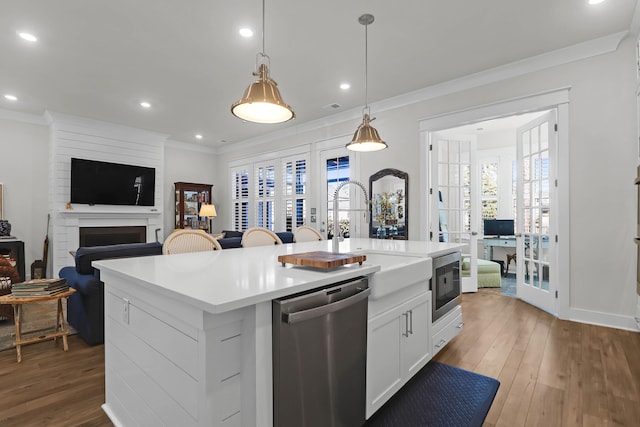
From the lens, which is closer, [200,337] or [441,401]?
[200,337]

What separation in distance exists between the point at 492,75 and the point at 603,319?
117 inches

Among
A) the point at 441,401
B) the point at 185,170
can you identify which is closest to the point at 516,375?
the point at 441,401

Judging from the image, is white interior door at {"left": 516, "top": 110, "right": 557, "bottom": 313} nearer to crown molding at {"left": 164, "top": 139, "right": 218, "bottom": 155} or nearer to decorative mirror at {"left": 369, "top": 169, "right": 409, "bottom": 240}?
decorative mirror at {"left": 369, "top": 169, "right": 409, "bottom": 240}

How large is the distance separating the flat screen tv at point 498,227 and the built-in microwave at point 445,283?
4.14 m

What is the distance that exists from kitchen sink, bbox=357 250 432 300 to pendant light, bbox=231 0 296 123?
1.10m

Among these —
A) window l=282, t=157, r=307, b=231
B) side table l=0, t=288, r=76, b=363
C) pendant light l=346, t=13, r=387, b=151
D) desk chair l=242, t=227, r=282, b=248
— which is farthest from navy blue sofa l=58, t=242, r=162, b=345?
window l=282, t=157, r=307, b=231

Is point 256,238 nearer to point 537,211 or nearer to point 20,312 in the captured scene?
point 20,312

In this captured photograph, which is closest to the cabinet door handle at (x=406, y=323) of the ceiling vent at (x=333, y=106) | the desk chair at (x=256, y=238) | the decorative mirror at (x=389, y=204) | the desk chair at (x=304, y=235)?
the desk chair at (x=256, y=238)

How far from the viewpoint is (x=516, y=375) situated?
2.23m

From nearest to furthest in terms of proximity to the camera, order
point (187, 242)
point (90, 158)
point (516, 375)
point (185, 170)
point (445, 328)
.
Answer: point (516, 375) → point (445, 328) → point (187, 242) → point (90, 158) → point (185, 170)

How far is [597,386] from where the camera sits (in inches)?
81.4

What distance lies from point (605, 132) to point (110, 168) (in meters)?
7.55

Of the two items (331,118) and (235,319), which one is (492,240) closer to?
(331,118)

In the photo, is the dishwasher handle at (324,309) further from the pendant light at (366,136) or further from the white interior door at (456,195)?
the white interior door at (456,195)
